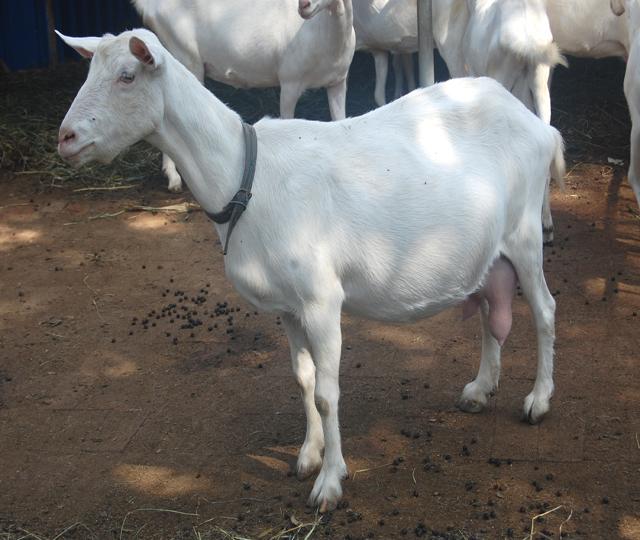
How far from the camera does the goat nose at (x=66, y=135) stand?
4.08 metres

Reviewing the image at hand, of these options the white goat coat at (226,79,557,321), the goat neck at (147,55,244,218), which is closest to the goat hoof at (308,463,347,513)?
the white goat coat at (226,79,557,321)

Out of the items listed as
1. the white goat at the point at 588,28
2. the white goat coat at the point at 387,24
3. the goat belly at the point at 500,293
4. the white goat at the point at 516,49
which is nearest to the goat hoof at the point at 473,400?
the goat belly at the point at 500,293

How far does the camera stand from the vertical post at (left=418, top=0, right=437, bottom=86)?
273 inches

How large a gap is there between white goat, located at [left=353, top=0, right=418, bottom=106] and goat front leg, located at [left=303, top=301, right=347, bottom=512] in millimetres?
5615

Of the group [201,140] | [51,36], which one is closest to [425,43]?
[201,140]

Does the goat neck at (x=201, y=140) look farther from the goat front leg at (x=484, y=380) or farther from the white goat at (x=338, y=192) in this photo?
the goat front leg at (x=484, y=380)

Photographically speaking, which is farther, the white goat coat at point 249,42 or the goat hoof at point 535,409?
the white goat coat at point 249,42

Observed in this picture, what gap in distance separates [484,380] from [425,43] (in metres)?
2.71

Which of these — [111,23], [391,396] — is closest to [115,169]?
[111,23]

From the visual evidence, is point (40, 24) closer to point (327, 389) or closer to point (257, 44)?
point (257, 44)

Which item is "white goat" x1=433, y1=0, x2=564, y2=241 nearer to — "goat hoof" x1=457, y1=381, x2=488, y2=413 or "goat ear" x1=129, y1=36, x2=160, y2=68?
"goat hoof" x1=457, y1=381, x2=488, y2=413

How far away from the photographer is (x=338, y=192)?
Answer: 437 cm

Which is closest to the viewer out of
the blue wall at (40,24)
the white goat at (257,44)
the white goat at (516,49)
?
the white goat at (516,49)

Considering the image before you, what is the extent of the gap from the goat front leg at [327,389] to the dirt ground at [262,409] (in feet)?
0.29
